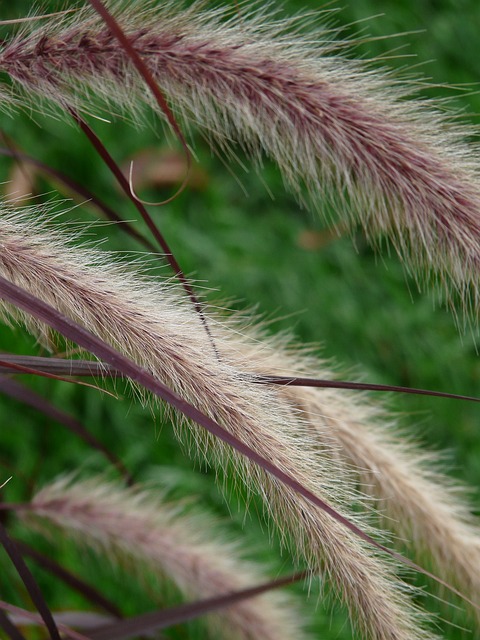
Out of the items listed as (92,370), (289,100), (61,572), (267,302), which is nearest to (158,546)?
(61,572)

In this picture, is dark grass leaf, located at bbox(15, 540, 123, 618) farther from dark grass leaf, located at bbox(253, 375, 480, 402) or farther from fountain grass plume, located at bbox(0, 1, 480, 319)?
fountain grass plume, located at bbox(0, 1, 480, 319)

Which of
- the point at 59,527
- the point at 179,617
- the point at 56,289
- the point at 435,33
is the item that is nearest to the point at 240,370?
the point at 56,289

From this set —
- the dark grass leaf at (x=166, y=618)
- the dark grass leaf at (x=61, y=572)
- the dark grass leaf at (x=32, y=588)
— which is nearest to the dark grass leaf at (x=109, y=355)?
the dark grass leaf at (x=32, y=588)

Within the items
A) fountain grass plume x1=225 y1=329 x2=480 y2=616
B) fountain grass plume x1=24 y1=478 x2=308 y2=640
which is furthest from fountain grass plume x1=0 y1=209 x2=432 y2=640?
fountain grass plume x1=24 y1=478 x2=308 y2=640

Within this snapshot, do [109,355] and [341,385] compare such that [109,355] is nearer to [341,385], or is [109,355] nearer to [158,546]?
[341,385]

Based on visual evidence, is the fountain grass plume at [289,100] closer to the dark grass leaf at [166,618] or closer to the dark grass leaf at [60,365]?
the dark grass leaf at [60,365]

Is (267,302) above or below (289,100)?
below

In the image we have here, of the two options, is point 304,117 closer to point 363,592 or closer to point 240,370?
point 240,370
